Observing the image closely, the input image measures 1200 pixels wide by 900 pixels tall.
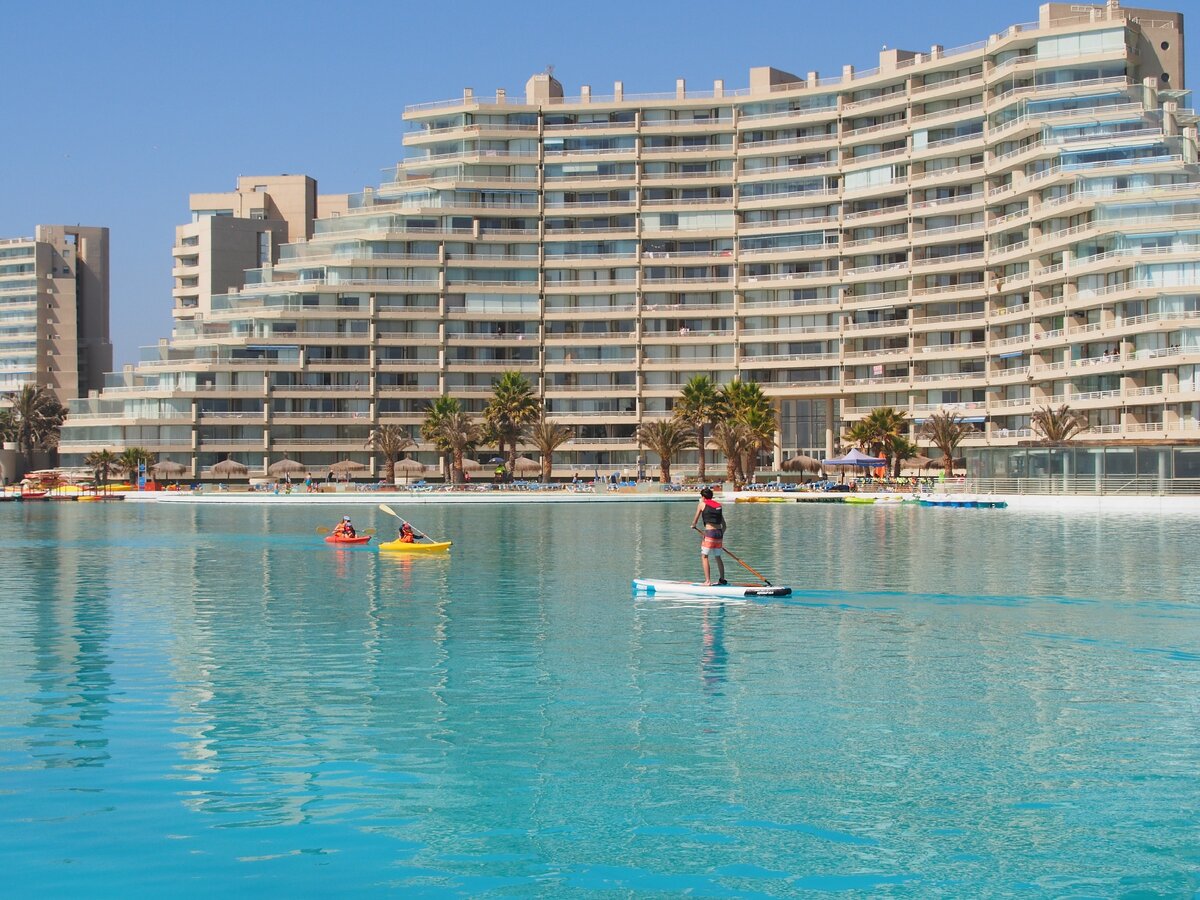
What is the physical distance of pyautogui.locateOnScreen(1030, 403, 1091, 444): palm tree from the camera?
97000 millimetres

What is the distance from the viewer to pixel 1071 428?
10144 cm

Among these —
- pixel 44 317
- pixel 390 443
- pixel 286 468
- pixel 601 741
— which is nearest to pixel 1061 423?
pixel 390 443

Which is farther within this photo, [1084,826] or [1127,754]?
[1127,754]

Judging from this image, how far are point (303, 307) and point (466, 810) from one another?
125 m

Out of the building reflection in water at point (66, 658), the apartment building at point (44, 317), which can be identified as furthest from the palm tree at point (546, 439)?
the apartment building at point (44, 317)

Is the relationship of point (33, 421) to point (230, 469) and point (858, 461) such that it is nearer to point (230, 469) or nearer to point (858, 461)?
point (230, 469)

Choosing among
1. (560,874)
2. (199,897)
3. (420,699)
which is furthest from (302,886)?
(420,699)

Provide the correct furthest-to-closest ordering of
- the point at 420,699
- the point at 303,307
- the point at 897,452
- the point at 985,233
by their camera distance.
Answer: the point at 303,307, the point at 985,233, the point at 897,452, the point at 420,699

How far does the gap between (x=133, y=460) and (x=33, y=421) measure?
1909 inches

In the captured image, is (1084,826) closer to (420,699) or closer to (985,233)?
(420,699)

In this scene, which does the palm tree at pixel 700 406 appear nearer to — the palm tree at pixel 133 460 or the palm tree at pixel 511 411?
the palm tree at pixel 511 411

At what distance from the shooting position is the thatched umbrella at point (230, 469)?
124125 millimetres

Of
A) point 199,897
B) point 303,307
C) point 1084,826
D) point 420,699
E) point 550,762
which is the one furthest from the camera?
point 303,307

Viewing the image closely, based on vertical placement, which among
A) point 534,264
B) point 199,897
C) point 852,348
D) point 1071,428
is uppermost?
point 534,264
